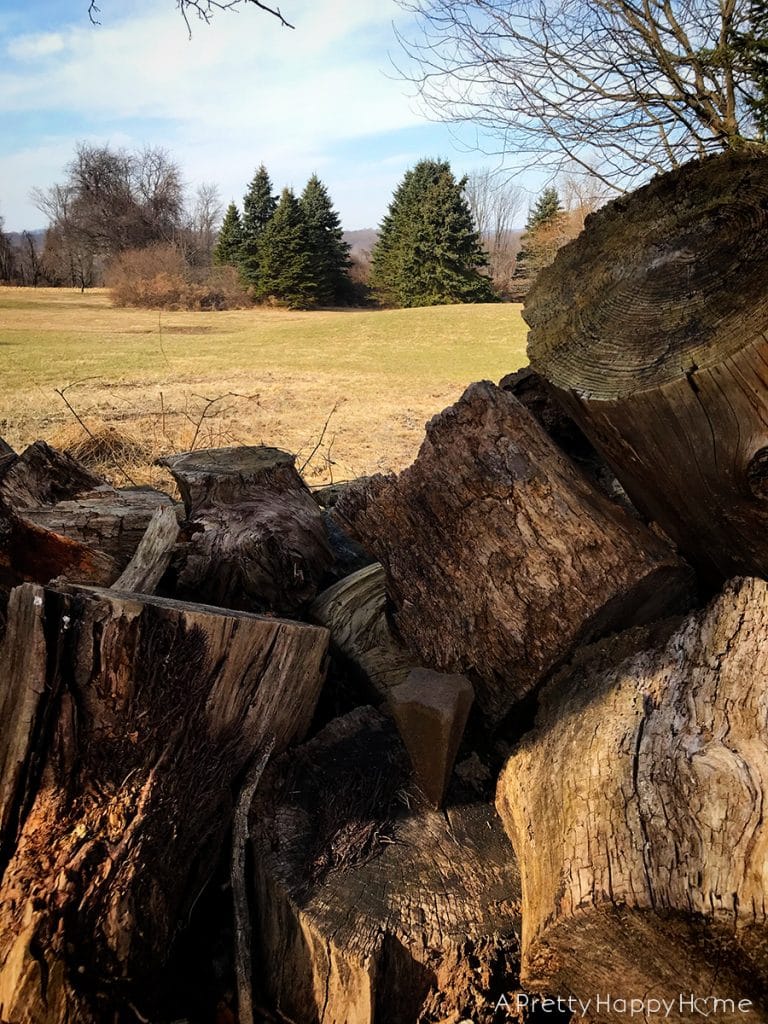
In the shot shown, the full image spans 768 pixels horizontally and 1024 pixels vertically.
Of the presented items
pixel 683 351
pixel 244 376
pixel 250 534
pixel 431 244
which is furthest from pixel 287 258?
pixel 683 351

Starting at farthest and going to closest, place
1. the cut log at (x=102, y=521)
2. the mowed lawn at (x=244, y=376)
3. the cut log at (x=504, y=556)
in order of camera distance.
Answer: the mowed lawn at (x=244, y=376) < the cut log at (x=102, y=521) < the cut log at (x=504, y=556)

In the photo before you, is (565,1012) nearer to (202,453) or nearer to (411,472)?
(411,472)

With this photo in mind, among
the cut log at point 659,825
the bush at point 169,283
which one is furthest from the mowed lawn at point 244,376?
the cut log at point 659,825

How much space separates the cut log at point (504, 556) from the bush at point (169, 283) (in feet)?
118

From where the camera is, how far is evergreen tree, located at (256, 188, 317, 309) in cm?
3684

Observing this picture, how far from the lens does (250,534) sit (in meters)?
2.39

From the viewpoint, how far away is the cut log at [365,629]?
7.11 ft

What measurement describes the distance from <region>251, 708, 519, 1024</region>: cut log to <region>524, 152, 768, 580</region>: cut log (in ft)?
2.96

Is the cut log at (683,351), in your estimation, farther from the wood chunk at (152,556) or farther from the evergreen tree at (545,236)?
the evergreen tree at (545,236)

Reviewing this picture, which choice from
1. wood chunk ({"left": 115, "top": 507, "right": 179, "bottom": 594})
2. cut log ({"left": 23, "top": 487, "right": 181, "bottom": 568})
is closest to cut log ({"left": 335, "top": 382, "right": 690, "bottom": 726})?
wood chunk ({"left": 115, "top": 507, "right": 179, "bottom": 594})

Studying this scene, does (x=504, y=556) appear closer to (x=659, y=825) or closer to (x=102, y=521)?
(x=659, y=825)

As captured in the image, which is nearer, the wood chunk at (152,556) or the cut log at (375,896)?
the cut log at (375,896)

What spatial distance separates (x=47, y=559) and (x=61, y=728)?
2.78 feet

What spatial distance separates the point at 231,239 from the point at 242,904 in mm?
43643
